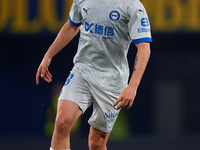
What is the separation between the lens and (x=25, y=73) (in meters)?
9.28

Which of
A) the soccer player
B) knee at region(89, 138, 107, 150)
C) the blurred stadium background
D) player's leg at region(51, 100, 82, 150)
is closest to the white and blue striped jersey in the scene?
the soccer player

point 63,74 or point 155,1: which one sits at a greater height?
point 155,1

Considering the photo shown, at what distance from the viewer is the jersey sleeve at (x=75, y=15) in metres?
3.60

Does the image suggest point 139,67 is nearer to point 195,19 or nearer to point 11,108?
point 195,19

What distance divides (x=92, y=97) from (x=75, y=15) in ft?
2.33

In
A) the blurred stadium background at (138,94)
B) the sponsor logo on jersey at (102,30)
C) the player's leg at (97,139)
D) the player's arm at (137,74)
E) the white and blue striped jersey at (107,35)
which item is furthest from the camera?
the blurred stadium background at (138,94)

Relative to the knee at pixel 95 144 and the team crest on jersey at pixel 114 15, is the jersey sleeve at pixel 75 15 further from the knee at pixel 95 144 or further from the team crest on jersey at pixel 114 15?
the knee at pixel 95 144

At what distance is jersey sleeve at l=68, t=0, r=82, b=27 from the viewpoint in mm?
3601

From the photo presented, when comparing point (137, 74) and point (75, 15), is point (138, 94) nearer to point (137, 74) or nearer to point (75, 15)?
point (75, 15)

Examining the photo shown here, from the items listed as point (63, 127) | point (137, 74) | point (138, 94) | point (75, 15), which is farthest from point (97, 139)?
point (138, 94)

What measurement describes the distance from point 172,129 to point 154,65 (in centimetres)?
140

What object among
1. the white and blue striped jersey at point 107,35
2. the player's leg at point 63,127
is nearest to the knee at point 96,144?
the white and blue striped jersey at point 107,35

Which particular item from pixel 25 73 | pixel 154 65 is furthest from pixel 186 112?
pixel 25 73

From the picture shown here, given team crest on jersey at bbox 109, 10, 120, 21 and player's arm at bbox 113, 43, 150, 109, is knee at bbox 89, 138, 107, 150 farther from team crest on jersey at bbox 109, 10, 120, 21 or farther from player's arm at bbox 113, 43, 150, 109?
team crest on jersey at bbox 109, 10, 120, 21
